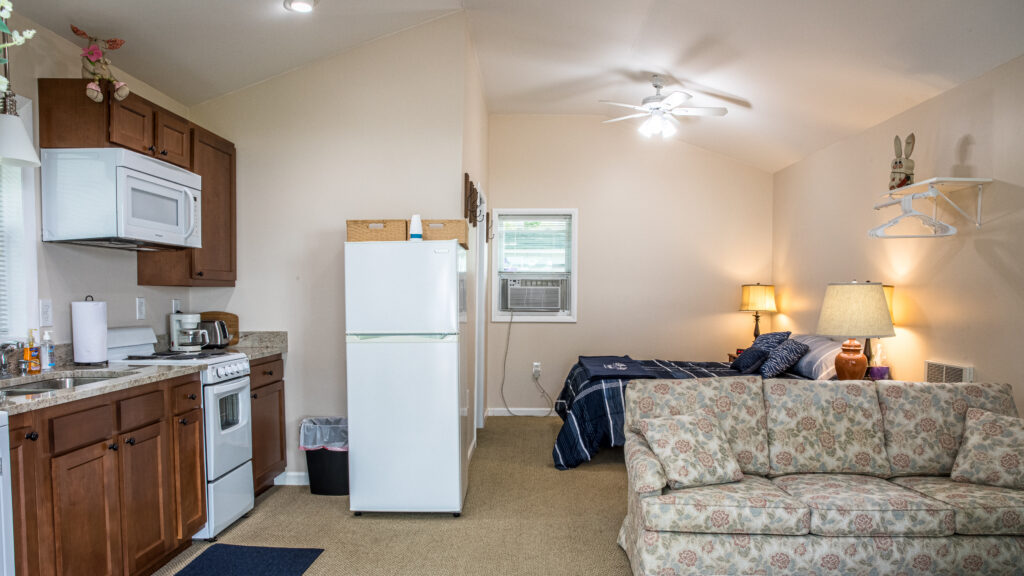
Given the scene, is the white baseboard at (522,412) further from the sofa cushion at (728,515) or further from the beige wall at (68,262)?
the sofa cushion at (728,515)

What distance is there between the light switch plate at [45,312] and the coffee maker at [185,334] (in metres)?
0.71

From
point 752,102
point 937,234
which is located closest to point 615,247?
point 752,102

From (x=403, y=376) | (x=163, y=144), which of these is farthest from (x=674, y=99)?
(x=163, y=144)

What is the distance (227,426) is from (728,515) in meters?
2.55

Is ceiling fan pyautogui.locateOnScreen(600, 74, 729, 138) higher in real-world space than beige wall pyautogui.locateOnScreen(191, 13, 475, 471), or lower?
higher

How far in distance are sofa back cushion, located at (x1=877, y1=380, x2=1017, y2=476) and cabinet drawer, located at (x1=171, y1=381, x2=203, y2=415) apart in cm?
341

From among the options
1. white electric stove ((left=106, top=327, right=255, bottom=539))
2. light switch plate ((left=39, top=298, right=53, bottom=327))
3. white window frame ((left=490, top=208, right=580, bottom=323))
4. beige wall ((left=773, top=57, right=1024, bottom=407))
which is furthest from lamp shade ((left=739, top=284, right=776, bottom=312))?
light switch plate ((left=39, top=298, right=53, bottom=327))

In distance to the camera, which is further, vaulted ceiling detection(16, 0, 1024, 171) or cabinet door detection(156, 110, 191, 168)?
cabinet door detection(156, 110, 191, 168)

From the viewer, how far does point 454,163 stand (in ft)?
11.9

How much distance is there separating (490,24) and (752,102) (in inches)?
82.0

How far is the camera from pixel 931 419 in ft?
8.82

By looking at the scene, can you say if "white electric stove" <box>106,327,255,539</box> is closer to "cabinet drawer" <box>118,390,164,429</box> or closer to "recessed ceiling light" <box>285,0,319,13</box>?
"cabinet drawer" <box>118,390,164,429</box>

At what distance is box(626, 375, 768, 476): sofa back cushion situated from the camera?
2.69 m

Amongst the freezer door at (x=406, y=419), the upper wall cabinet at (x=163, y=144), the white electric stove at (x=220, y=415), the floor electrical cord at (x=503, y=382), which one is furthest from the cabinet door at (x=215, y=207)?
the floor electrical cord at (x=503, y=382)
